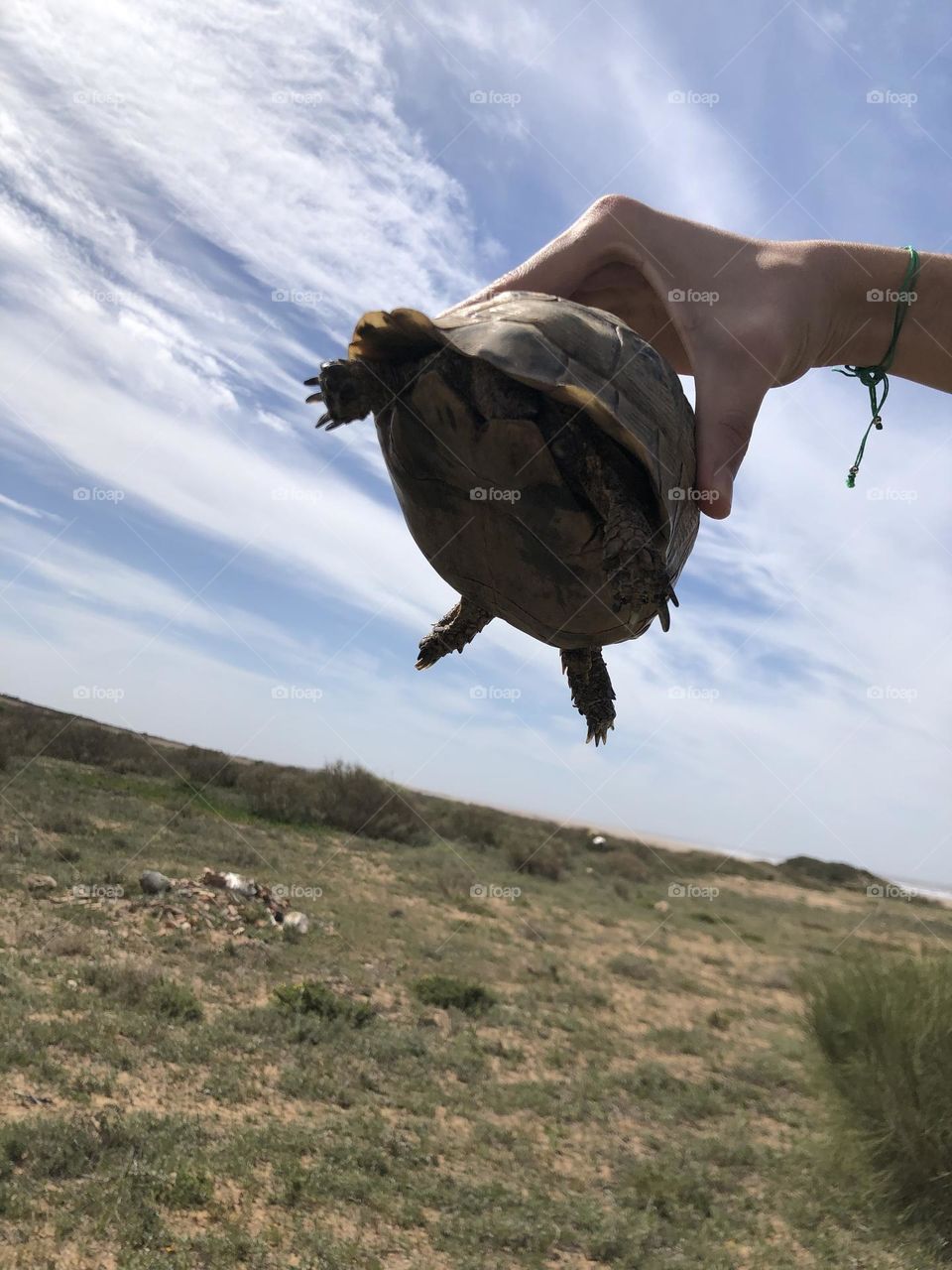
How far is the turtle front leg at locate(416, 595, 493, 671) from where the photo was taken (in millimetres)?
3193

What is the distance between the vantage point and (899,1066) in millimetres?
8633

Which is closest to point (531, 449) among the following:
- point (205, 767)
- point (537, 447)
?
point (537, 447)

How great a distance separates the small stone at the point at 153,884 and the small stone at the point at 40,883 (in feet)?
4.09

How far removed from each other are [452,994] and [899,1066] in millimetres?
6224

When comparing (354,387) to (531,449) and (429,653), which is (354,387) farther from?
(429,653)

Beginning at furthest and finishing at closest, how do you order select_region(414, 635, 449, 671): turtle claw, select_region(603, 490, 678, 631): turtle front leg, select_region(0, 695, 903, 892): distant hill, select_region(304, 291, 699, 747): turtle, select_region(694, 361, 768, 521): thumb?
select_region(0, 695, 903, 892): distant hill → select_region(414, 635, 449, 671): turtle claw → select_region(694, 361, 768, 521): thumb → select_region(304, 291, 699, 747): turtle → select_region(603, 490, 678, 631): turtle front leg

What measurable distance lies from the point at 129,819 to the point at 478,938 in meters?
8.54

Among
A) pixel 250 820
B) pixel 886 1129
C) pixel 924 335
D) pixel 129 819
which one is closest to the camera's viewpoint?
pixel 924 335

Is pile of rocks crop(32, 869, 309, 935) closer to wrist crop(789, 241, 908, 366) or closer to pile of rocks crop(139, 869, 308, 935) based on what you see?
pile of rocks crop(139, 869, 308, 935)

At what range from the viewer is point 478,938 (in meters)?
16.9

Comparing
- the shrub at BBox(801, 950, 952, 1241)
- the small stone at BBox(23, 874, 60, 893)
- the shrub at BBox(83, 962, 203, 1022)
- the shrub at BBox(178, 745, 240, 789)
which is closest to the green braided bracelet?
the shrub at BBox(801, 950, 952, 1241)

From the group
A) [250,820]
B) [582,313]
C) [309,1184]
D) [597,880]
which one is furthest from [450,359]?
[597,880]

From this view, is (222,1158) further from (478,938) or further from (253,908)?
(478,938)

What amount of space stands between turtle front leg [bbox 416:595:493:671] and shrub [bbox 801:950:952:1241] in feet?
25.6
